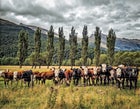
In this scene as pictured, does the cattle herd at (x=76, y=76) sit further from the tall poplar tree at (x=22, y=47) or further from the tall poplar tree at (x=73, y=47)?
the tall poplar tree at (x=73, y=47)

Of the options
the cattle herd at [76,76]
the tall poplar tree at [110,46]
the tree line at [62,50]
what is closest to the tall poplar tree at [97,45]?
the tree line at [62,50]

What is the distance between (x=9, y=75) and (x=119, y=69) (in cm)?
818

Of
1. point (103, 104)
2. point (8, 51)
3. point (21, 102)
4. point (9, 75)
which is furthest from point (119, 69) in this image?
point (8, 51)

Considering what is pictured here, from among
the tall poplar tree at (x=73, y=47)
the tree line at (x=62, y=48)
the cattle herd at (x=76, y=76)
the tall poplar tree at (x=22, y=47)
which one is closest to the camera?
the cattle herd at (x=76, y=76)

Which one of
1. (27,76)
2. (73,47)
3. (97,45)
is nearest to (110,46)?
(97,45)

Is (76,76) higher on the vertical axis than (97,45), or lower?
lower

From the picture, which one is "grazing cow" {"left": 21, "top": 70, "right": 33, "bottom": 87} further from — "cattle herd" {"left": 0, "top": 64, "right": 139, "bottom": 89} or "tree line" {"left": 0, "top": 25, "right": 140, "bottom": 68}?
"tree line" {"left": 0, "top": 25, "right": 140, "bottom": 68}

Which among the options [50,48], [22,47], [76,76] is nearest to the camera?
[76,76]

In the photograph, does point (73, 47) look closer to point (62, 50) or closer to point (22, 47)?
point (62, 50)

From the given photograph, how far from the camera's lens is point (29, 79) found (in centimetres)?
1567

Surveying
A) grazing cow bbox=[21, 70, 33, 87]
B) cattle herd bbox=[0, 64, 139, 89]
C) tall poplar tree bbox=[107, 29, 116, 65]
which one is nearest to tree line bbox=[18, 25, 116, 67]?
tall poplar tree bbox=[107, 29, 116, 65]

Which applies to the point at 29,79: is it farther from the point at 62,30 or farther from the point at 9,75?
the point at 62,30

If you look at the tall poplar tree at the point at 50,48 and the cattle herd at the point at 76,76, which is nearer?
the cattle herd at the point at 76,76

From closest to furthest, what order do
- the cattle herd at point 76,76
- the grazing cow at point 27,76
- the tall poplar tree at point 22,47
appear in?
1. the cattle herd at point 76,76
2. the grazing cow at point 27,76
3. the tall poplar tree at point 22,47
